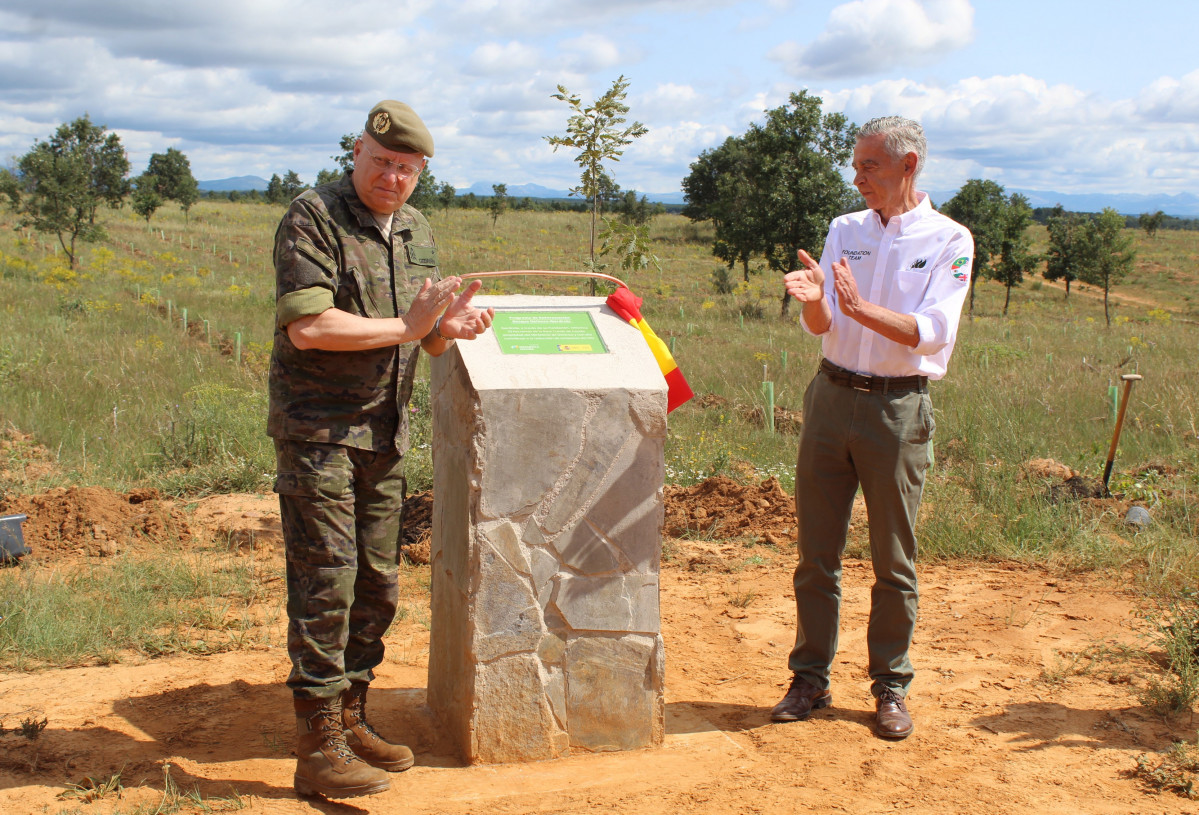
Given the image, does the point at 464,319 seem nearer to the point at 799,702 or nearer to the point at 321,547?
the point at 321,547

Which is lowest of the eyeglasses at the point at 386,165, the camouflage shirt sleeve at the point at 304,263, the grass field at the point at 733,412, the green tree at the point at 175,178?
the grass field at the point at 733,412

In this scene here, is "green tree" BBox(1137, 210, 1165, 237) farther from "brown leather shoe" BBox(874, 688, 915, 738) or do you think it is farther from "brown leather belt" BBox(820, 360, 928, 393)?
"brown leather shoe" BBox(874, 688, 915, 738)

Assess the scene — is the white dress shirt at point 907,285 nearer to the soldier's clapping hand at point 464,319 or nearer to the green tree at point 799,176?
the soldier's clapping hand at point 464,319

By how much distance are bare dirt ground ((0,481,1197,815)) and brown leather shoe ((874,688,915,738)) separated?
0.05 metres

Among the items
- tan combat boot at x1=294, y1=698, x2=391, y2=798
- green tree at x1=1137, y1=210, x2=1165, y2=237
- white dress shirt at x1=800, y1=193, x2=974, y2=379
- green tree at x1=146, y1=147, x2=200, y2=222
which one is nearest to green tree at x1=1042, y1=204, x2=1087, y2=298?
white dress shirt at x1=800, y1=193, x2=974, y2=379

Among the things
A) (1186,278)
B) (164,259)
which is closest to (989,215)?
(1186,278)

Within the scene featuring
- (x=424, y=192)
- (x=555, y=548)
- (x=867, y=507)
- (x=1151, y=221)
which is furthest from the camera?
(x=1151, y=221)

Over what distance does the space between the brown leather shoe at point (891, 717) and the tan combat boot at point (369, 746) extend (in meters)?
1.71

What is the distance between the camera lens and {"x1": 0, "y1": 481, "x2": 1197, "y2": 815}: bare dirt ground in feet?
9.28

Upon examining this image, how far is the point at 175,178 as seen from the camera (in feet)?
159

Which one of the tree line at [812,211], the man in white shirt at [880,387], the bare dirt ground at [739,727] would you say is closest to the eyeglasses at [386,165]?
the man in white shirt at [880,387]

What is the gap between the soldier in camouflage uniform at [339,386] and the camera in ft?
8.73

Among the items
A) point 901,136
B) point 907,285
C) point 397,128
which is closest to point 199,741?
point 397,128

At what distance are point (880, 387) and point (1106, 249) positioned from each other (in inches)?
1173
